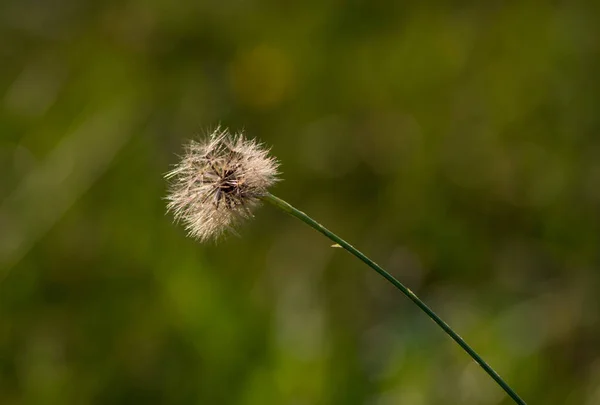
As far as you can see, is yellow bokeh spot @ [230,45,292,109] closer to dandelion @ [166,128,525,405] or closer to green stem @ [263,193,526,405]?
dandelion @ [166,128,525,405]

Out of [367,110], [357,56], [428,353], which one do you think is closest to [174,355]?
[428,353]

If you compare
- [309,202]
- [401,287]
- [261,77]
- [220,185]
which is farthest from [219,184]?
[261,77]

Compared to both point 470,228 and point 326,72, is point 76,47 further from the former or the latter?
point 470,228

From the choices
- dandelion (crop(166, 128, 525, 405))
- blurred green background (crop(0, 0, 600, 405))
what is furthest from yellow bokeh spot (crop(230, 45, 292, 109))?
dandelion (crop(166, 128, 525, 405))

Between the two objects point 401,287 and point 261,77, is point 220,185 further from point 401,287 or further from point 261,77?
point 261,77

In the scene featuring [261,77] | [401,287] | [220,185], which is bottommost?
[401,287]

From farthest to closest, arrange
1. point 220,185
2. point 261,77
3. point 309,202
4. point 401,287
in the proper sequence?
point 261,77 < point 309,202 < point 220,185 < point 401,287
